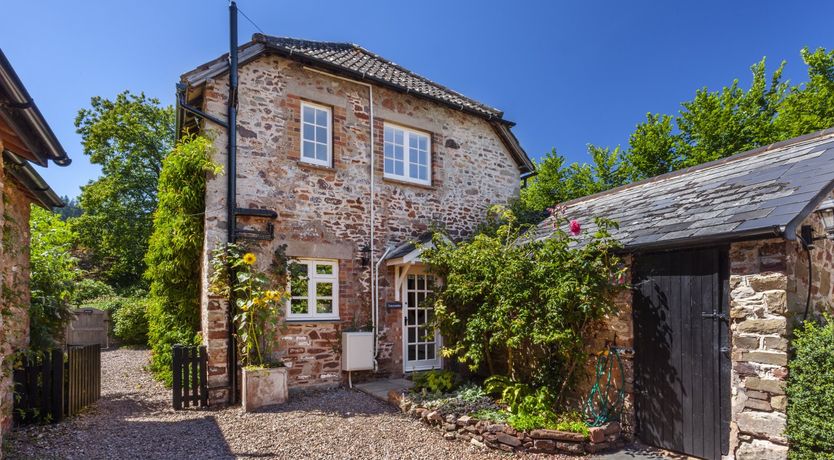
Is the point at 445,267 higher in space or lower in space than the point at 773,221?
lower

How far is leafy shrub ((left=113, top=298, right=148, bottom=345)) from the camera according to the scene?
1559cm

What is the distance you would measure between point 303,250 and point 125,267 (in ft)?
58.2

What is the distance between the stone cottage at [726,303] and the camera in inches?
178

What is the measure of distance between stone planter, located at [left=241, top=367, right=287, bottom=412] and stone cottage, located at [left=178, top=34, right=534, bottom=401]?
806 millimetres

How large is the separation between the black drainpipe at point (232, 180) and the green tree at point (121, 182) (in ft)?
56.1

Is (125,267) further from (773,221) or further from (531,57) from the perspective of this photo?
(773,221)

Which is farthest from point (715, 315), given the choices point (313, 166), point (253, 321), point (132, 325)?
point (132, 325)

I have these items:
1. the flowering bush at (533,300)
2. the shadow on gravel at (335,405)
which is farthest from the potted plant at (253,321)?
the flowering bush at (533,300)

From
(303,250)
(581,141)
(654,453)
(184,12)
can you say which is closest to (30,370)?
(303,250)

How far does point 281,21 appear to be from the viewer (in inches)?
360

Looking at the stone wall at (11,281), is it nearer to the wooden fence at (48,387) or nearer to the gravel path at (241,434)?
Answer: the wooden fence at (48,387)

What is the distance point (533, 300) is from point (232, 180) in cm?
549

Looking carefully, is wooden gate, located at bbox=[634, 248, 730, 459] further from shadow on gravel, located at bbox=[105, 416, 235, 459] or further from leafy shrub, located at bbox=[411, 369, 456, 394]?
shadow on gravel, located at bbox=[105, 416, 235, 459]

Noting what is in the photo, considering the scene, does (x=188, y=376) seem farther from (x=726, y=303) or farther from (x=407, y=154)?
(x=726, y=303)
